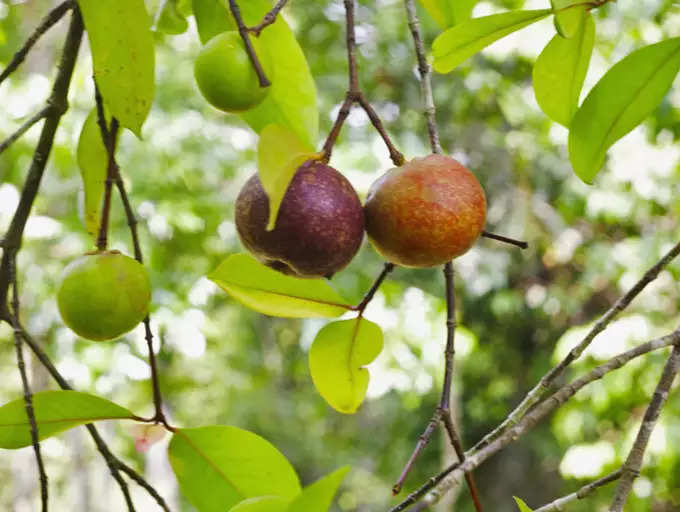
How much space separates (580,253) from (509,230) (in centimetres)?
39

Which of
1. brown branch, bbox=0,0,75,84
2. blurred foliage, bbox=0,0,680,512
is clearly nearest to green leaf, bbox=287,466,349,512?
brown branch, bbox=0,0,75,84

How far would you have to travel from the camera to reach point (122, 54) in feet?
1.96

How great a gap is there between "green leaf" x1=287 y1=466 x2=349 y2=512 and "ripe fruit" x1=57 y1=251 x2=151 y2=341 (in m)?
0.25

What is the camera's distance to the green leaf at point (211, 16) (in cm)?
65

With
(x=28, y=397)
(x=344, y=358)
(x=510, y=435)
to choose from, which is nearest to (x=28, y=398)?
(x=28, y=397)

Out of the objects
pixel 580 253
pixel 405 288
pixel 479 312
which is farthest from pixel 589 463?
pixel 479 312

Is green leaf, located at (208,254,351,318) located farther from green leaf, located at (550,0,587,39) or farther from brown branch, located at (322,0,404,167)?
green leaf, located at (550,0,587,39)

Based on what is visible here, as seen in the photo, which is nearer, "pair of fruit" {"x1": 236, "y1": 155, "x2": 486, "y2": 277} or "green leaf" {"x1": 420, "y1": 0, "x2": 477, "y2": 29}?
"pair of fruit" {"x1": 236, "y1": 155, "x2": 486, "y2": 277}

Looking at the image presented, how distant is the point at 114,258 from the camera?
61 centimetres

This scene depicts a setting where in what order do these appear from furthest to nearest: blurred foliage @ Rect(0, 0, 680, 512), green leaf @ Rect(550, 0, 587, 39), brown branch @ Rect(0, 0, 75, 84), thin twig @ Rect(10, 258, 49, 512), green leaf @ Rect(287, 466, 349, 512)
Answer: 1. blurred foliage @ Rect(0, 0, 680, 512)
2. brown branch @ Rect(0, 0, 75, 84)
3. thin twig @ Rect(10, 258, 49, 512)
4. green leaf @ Rect(550, 0, 587, 39)
5. green leaf @ Rect(287, 466, 349, 512)

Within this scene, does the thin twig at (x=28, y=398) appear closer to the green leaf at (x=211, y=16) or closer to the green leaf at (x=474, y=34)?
the green leaf at (x=211, y=16)

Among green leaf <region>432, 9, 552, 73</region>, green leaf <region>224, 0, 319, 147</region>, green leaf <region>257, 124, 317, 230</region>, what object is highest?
green leaf <region>224, 0, 319, 147</region>

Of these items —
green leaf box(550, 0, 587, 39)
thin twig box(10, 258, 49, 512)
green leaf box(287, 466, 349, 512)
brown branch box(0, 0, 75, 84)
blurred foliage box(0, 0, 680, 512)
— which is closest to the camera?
green leaf box(287, 466, 349, 512)

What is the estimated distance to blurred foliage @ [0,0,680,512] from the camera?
2.80 metres
